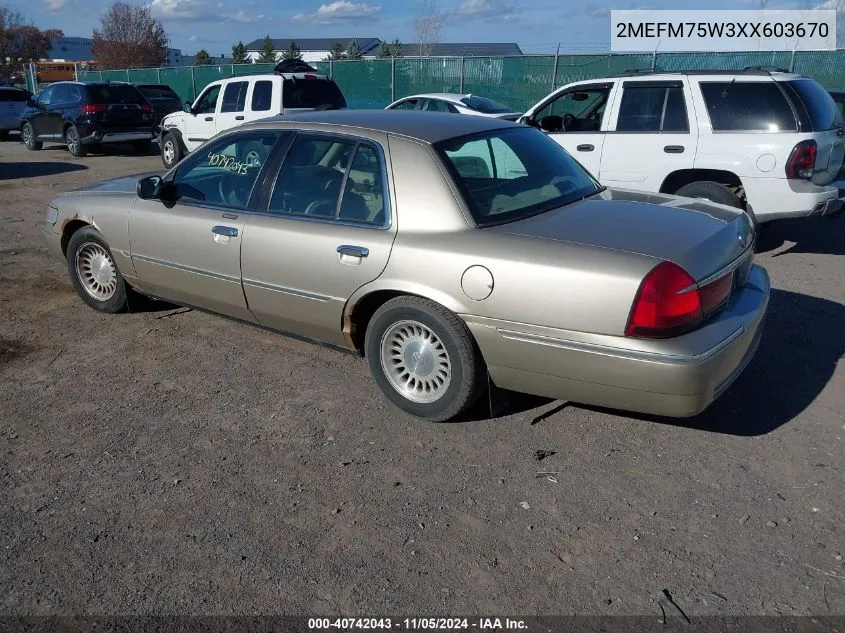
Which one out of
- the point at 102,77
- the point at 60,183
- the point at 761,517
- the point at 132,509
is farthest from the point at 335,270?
the point at 102,77

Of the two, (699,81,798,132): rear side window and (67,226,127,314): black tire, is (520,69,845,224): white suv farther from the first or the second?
(67,226,127,314): black tire

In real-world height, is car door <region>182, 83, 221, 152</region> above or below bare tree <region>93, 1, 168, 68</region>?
below

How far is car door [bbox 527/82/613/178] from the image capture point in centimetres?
844

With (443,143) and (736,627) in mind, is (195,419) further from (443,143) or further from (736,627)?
(736,627)

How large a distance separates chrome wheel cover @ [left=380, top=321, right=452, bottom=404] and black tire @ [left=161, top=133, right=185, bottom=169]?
1252cm

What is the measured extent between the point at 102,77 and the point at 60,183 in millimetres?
22619

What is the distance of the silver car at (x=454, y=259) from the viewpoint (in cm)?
350

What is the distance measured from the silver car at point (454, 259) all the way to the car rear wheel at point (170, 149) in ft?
35.0

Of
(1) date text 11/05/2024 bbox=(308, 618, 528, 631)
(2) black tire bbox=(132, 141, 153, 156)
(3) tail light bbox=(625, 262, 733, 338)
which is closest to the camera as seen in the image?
(1) date text 11/05/2024 bbox=(308, 618, 528, 631)

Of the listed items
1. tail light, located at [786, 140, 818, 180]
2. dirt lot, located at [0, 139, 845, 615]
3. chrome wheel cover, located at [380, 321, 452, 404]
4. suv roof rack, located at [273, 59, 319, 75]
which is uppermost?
suv roof rack, located at [273, 59, 319, 75]

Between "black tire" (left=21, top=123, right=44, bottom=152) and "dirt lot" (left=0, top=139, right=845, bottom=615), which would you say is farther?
"black tire" (left=21, top=123, right=44, bottom=152)

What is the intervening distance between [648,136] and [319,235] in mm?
4908

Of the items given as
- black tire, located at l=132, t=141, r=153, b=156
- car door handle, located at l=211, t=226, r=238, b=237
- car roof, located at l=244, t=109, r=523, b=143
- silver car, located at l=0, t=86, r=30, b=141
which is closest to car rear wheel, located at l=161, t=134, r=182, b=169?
black tire, located at l=132, t=141, r=153, b=156

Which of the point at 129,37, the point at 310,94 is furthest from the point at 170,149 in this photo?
the point at 129,37
